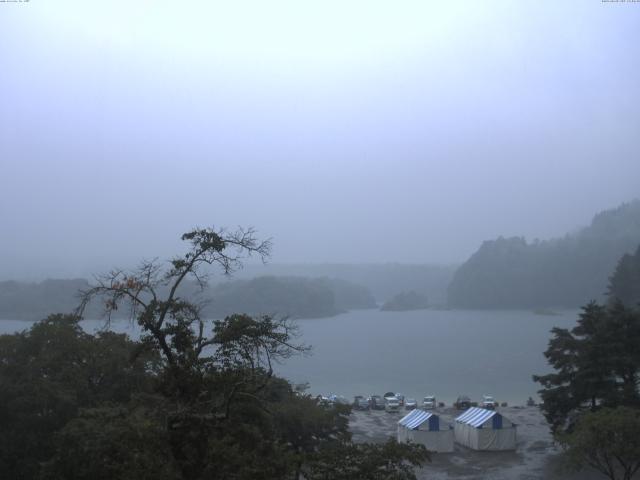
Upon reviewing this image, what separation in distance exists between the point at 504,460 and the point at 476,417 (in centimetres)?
120

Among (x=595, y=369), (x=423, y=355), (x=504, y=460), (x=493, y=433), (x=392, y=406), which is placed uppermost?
(x=595, y=369)

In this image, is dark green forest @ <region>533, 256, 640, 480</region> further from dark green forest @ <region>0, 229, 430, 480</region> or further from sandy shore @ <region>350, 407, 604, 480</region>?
dark green forest @ <region>0, 229, 430, 480</region>

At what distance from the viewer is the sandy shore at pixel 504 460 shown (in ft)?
35.0

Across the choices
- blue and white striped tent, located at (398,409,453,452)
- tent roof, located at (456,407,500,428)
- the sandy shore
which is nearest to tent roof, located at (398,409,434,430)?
blue and white striped tent, located at (398,409,453,452)

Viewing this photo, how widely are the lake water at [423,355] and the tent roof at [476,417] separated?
331 centimetres

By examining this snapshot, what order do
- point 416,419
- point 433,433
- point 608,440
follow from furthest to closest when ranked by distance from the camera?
point 416,419
point 433,433
point 608,440

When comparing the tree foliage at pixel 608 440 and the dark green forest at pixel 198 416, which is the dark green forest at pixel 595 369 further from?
the dark green forest at pixel 198 416

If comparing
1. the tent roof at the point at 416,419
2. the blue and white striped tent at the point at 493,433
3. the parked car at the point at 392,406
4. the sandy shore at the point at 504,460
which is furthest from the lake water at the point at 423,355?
the blue and white striped tent at the point at 493,433

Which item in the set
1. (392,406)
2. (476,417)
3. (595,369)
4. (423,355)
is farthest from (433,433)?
(423,355)

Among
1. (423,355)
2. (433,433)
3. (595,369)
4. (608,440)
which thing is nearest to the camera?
(608,440)

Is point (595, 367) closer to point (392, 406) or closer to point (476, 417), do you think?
point (476, 417)

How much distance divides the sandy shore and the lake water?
265 cm

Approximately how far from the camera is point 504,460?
11789mm

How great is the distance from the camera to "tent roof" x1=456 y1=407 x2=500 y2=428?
41.1 ft
